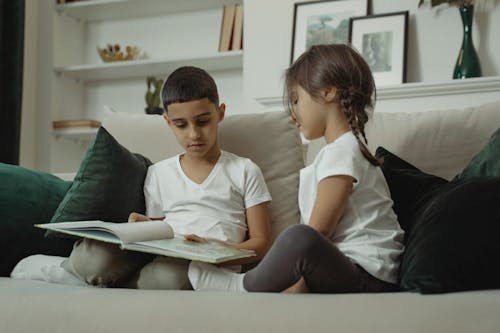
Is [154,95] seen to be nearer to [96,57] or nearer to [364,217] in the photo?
[96,57]

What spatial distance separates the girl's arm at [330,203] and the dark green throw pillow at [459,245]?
17 centimetres

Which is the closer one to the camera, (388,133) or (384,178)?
(384,178)

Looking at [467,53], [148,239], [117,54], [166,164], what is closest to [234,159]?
[166,164]

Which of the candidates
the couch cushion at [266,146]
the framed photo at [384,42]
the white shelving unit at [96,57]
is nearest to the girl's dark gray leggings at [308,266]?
the couch cushion at [266,146]

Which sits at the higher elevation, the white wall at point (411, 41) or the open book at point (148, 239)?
the white wall at point (411, 41)

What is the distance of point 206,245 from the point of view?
4.28 feet

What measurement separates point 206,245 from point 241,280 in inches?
4.4

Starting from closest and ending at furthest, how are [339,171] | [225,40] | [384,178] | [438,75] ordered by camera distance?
[339,171] → [384,178] → [438,75] → [225,40]

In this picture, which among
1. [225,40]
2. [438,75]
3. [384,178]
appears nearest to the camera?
[384,178]

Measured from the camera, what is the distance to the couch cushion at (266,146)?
176 cm

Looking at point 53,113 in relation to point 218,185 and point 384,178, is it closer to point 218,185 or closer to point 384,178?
point 218,185

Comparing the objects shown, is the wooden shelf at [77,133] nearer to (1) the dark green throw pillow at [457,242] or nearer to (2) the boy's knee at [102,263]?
(2) the boy's knee at [102,263]

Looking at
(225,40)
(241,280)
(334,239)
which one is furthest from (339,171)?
(225,40)

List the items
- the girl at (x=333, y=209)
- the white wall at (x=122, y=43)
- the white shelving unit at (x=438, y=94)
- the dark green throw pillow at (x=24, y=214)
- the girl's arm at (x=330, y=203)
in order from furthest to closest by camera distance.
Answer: the white wall at (x=122, y=43), the white shelving unit at (x=438, y=94), the dark green throw pillow at (x=24, y=214), the girl's arm at (x=330, y=203), the girl at (x=333, y=209)
